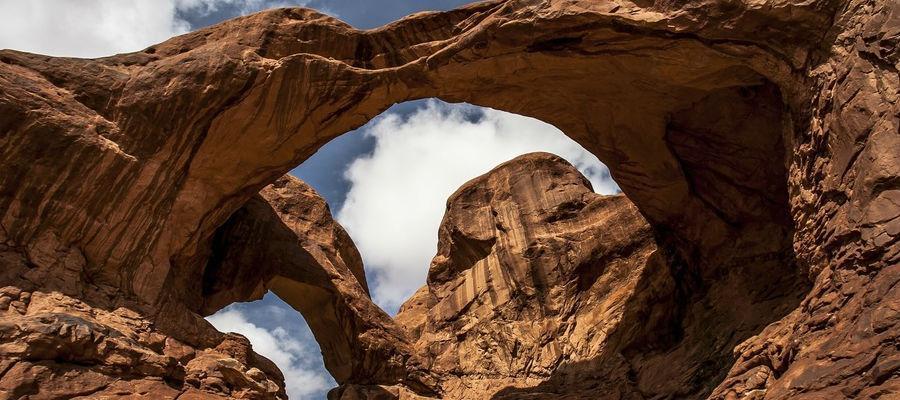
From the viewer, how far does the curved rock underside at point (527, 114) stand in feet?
36.9

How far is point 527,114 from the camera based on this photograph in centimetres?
1711

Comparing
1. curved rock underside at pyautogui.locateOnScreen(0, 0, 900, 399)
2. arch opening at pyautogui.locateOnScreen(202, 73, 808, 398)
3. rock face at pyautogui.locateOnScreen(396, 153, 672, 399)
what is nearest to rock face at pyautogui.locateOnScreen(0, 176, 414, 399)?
curved rock underside at pyautogui.locateOnScreen(0, 0, 900, 399)

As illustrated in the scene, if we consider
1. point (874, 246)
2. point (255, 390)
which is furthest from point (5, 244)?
point (874, 246)

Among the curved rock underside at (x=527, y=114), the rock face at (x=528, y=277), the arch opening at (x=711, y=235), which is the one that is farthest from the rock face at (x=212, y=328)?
the rock face at (x=528, y=277)

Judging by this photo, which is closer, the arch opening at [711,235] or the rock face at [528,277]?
the arch opening at [711,235]

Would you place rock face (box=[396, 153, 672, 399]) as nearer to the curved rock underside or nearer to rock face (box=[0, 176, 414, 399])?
the curved rock underside

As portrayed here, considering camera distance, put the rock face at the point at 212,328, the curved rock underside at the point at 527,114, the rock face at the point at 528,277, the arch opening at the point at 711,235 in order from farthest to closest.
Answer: the rock face at the point at 528,277, the arch opening at the point at 711,235, the rock face at the point at 212,328, the curved rock underside at the point at 527,114

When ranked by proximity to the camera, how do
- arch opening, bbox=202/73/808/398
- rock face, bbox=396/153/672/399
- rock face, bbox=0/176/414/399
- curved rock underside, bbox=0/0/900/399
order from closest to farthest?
1. curved rock underside, bbox=0/0/900/399
2. rock face, bbox=0/176/414/399
3. arch opening, bbox=202/73/808/398
4. rock face, bbox=396/153/672/399

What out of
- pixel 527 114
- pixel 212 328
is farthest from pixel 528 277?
pixel 212 328

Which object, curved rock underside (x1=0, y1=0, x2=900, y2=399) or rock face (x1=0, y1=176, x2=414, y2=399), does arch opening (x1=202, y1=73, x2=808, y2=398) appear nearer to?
curved rock underside (x1=0, y1=0, x2=900, y2=399)

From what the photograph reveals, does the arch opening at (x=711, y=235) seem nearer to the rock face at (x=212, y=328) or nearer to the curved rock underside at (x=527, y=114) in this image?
the curved rock underside at (x=527, y=114)

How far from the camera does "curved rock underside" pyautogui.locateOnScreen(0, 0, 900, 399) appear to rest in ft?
36.9

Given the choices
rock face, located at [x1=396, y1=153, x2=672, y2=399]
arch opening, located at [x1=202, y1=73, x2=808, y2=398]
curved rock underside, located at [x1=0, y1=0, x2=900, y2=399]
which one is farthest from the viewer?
rock face, located at [x1=396, y1=153, x2=672, y2=399]

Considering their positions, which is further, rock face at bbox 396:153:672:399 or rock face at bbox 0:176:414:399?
rock face at bbox 396:153:672:399
